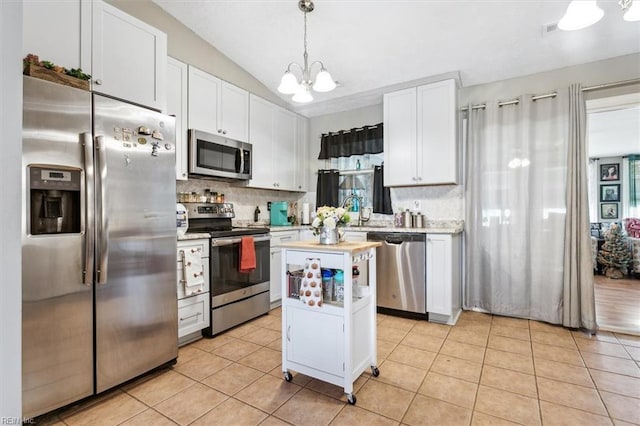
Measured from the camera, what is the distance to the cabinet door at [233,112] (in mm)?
3461

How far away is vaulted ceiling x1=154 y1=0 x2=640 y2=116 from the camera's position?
8.92ft

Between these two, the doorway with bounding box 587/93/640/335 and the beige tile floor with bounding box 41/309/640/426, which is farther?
the doorway with bounding box 587/93/640/335

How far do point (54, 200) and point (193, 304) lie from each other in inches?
53.8

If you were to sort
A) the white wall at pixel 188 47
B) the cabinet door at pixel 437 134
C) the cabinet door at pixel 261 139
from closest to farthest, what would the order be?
the white wall at pixel 188 47 < the cabinet door at pixel 437 134 < the cabinet door at pixel 261 139

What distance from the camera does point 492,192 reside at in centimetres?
350

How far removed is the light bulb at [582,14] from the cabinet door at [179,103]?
10.1ft

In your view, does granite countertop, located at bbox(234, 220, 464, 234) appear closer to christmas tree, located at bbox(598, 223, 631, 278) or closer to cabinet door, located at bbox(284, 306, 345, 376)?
cabinet door, located at bbox(284, 306, 345, 376)

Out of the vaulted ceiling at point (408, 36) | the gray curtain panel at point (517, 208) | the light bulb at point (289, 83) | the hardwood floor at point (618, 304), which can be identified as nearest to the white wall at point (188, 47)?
the vaulted ceiling at point (408, 36)

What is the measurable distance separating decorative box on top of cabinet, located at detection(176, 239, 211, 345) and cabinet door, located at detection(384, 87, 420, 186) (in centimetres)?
231

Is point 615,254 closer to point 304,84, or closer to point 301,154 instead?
point 301,154

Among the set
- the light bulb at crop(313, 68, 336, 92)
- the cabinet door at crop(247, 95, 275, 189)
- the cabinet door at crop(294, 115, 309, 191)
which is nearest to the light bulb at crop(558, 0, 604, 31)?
the light bulb at crop(313, 68, 336, 92)

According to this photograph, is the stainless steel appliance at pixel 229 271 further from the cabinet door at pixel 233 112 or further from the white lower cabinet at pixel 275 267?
the cabinet door at pixel 233 112

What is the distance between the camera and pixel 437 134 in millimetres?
3535

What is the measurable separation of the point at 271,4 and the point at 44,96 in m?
2.00
